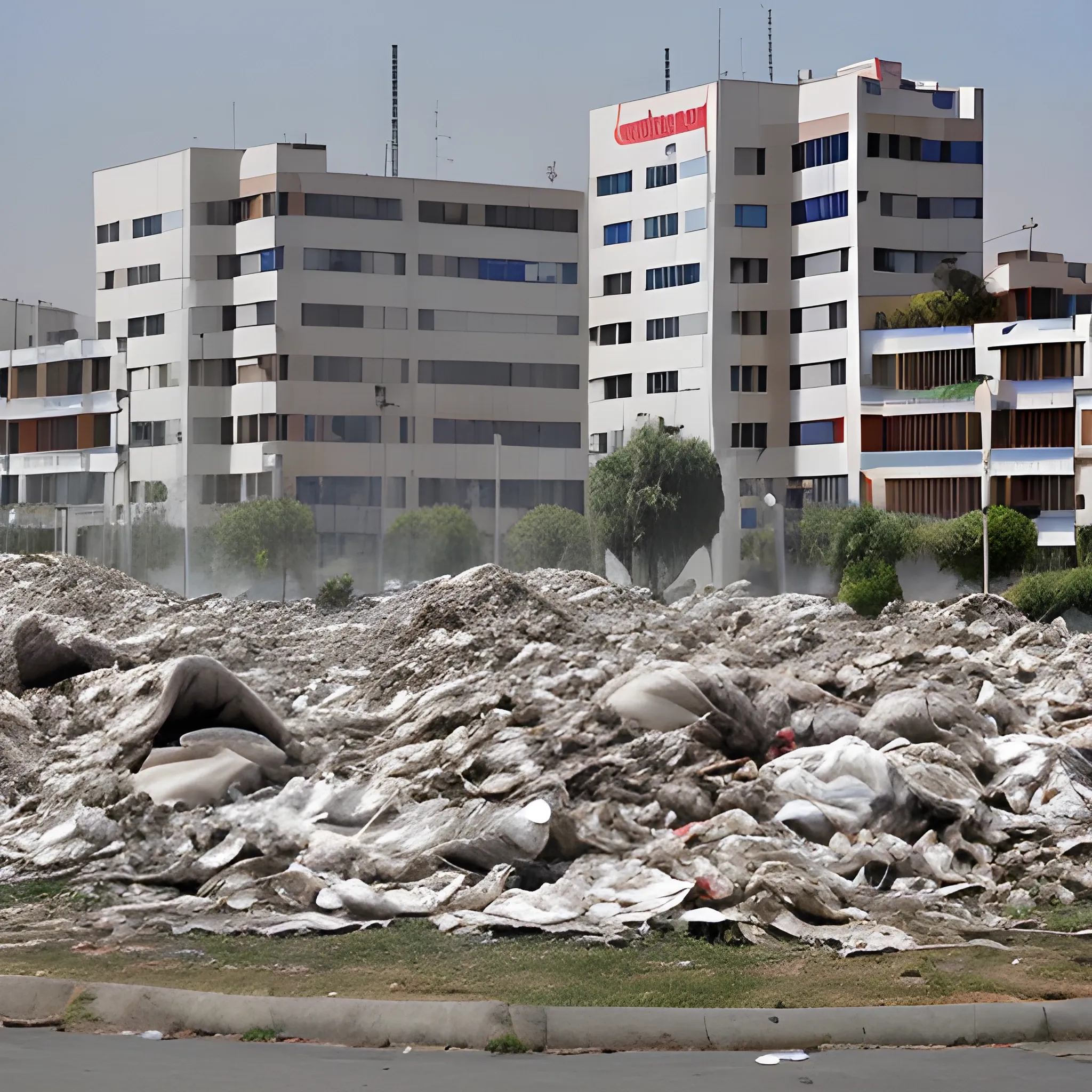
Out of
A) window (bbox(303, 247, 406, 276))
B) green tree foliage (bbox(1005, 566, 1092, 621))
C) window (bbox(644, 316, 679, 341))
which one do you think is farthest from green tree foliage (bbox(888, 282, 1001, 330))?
window (bbox(303, 247, 406, 276))

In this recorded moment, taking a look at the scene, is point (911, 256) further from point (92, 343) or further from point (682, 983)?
point (682, 983)

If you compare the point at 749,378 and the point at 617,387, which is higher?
the point at 749,378

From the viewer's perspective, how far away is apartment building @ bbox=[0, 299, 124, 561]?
27.9 metres

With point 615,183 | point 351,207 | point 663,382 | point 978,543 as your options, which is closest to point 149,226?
point 351,207

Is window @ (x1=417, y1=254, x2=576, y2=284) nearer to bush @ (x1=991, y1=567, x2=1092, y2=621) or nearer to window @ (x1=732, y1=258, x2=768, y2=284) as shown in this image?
bush @ (x1=991, y1=567, x2=1092, y2=621)

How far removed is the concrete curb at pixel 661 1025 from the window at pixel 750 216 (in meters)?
35.7

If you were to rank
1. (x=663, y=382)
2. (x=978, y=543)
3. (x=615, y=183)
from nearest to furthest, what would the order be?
(x=978, y=543) → (x=663, y=382) → (x=615, y=183)

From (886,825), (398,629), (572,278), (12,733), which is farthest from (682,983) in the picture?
(572,278)

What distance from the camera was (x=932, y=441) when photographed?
125 ft

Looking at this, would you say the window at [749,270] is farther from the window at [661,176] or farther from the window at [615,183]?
the window at [615,183]

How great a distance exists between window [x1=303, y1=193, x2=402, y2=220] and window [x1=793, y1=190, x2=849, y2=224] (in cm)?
1494

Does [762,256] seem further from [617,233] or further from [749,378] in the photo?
[617,233]

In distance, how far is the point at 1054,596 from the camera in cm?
3359

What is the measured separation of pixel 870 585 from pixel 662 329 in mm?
8707
